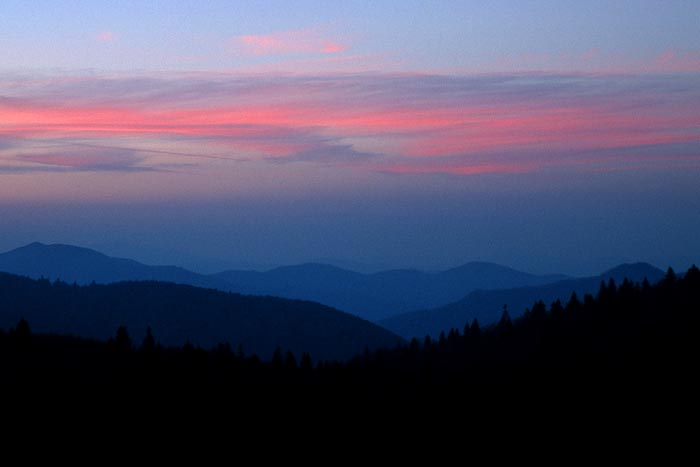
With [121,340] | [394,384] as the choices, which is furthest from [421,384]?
[121,340]

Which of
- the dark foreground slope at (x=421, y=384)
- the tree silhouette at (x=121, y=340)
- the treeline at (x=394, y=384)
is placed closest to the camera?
the dark foreground slope at (x=421, y=384)

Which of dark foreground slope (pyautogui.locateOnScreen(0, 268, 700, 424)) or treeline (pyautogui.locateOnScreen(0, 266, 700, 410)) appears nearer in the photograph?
dark foreground slope (pyautogui.locateOnScreen(0, 268, 700, 424))

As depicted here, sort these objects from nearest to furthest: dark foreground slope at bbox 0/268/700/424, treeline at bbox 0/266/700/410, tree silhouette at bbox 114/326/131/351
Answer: dark foreground slope at bbox 0/268/700/424 → treeline at bbox 0/266/700/410 → tree silhouette at bbox 114/326/131/351

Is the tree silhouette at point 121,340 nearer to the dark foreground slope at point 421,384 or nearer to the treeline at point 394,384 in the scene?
the treeline at point 394,384

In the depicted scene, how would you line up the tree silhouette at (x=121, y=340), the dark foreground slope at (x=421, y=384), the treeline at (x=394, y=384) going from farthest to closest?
the tree silhouette at (x=121, y=340)
the treeline at (x=394, y=384)
the dark foreground slope at (x=421, y=384)

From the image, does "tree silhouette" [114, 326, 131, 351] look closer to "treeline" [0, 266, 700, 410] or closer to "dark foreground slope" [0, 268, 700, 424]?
"treeline" [0, 266, 700, 410]

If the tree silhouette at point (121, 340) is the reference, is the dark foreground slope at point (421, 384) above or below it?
below

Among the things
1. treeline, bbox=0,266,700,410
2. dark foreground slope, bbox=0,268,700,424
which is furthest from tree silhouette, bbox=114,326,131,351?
dark foreground slope, bbox=0,268,700,424

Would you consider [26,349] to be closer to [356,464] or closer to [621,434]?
[356,464]

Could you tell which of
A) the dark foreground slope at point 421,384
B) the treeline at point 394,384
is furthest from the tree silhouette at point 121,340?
the dark foreground slope at point 421,384

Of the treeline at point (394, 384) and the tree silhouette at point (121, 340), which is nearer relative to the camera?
the treeline at point (394, 384)

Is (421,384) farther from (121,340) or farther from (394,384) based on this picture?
(121,340)

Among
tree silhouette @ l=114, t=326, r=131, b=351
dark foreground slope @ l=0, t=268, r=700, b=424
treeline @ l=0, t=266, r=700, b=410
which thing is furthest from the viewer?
tree silhouette @ l=114, t=326, r=131, b=351

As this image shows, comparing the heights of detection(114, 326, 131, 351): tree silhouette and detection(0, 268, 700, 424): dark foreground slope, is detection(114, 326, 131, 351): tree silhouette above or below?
above
